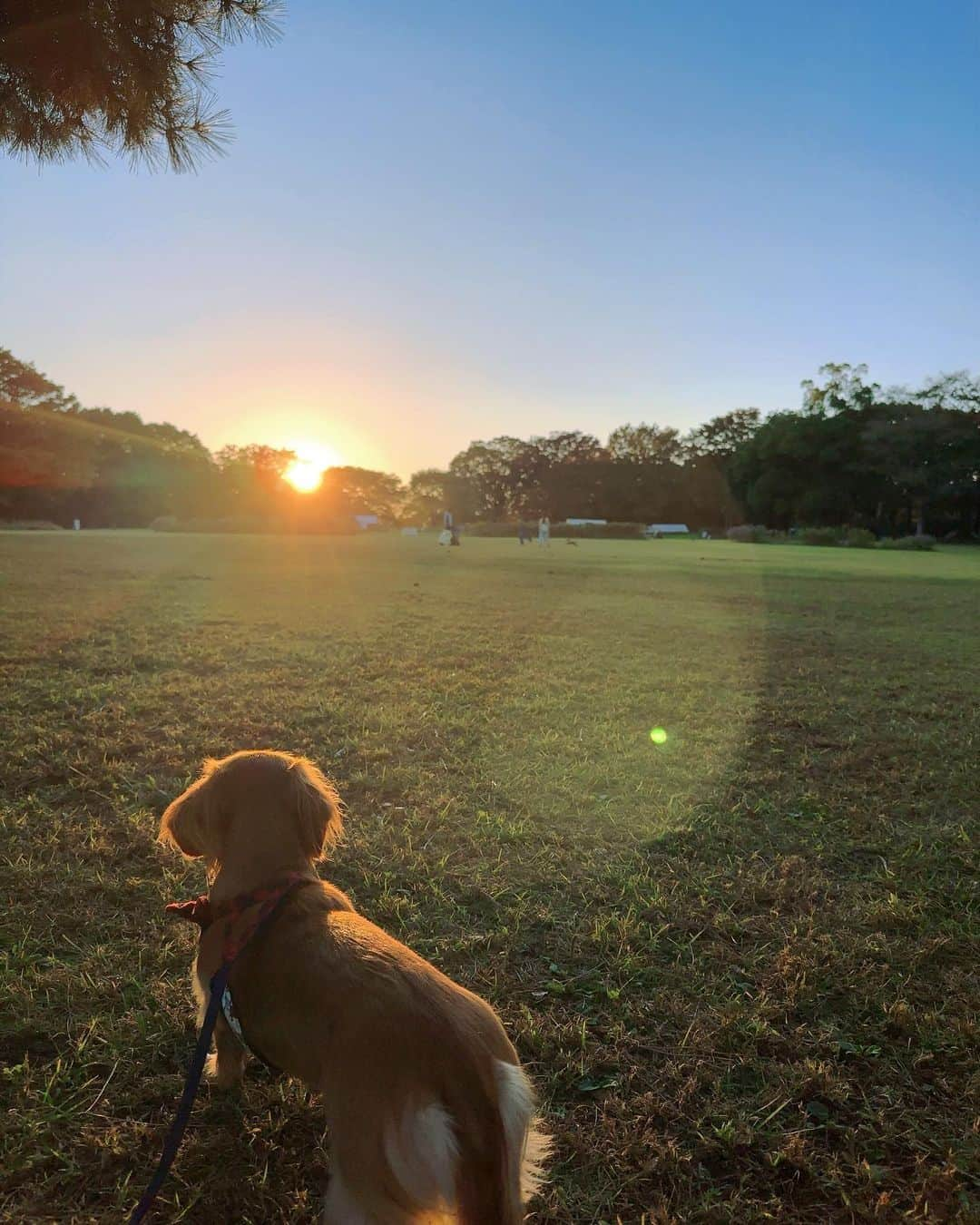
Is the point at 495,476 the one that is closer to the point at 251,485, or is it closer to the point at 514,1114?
the point at 251,485

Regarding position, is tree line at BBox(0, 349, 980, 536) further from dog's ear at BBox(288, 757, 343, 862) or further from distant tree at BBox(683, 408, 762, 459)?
dog's ear at BBox(288, 757, 343, 862)

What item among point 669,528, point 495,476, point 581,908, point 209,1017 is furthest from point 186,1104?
point 495,476

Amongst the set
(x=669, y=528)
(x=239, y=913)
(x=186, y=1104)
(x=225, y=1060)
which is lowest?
(x=225, y=1060)

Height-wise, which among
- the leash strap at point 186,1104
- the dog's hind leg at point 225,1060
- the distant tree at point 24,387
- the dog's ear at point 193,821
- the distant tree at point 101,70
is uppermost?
the distant tree at point 24,387

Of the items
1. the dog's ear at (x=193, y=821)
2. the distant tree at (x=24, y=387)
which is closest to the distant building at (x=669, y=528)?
the distant tree at (x=24, y=387)

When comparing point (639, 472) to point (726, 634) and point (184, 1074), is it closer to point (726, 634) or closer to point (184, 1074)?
point (726, 634)

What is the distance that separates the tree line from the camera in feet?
134

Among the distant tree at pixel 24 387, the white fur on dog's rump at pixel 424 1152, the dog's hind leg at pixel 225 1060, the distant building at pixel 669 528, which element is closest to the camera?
the white fur on dog's rump at pixel 424 1152

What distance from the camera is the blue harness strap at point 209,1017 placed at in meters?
1.47

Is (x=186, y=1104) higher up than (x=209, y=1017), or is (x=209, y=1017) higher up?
(x=209, y=1017)

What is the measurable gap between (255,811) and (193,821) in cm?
23

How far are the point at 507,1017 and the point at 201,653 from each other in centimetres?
577

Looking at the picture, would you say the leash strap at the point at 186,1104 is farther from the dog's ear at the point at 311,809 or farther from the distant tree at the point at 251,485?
the distant tree at the point at 251,485

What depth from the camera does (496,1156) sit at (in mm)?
1423
